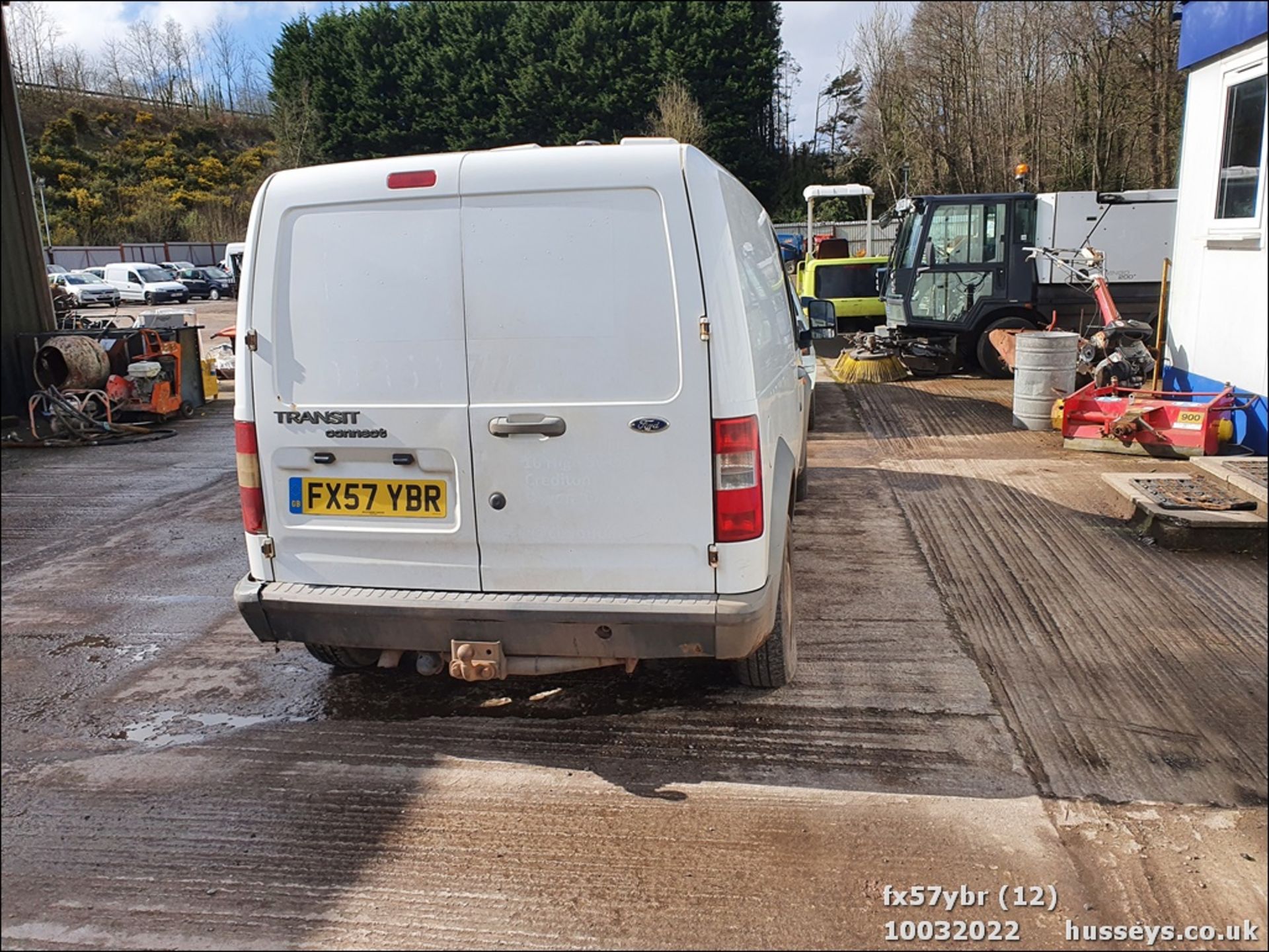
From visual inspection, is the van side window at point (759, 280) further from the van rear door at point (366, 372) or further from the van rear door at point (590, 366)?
the van rear door at point (366, 372)

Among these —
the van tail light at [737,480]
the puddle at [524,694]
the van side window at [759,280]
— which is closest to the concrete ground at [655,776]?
the puddle at [524,694]

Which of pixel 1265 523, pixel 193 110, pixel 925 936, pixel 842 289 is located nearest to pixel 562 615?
pixel 925 936

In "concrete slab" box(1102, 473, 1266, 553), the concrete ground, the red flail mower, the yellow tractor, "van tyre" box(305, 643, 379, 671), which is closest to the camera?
"concrete slab" box(1102, 473, 1266, 553)

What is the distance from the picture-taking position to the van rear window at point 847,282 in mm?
14727

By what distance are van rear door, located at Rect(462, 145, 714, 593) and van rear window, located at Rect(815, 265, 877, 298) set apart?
12461 mm

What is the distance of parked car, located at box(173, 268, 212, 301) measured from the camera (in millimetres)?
32625

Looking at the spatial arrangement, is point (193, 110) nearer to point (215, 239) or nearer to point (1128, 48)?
point (215, 239)

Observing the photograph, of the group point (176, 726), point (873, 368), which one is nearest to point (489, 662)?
point (176, 726)

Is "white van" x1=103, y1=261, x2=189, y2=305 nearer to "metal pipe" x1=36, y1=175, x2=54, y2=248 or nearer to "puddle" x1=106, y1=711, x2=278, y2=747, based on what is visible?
"puddle" x1=106, y1=711, x2=278, y2=747

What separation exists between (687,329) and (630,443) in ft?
1.29

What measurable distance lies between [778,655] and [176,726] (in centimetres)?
236

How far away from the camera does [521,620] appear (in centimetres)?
299

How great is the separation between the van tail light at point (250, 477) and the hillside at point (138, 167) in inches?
39.0

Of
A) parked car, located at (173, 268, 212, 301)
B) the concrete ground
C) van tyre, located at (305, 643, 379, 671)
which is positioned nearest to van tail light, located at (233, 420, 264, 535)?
the concrete ground
